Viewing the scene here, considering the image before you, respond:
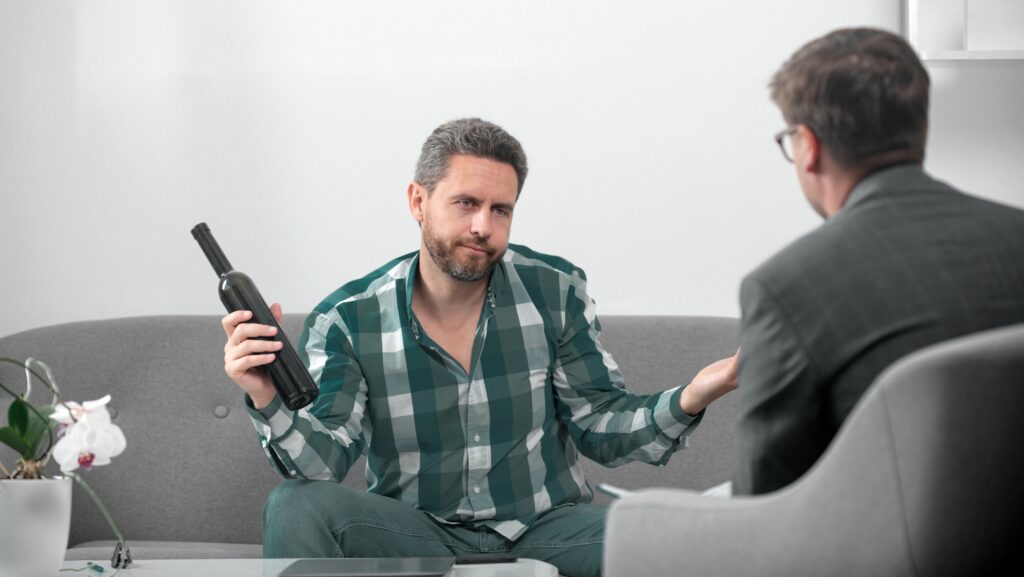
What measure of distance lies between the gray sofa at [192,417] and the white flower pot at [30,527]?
2.72ft

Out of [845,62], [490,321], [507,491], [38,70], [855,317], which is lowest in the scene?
[507,491]

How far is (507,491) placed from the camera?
1997 millimetres

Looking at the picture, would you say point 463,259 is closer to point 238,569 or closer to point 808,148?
point 238,569

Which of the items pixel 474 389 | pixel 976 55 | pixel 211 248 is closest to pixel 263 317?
pixel 211 248

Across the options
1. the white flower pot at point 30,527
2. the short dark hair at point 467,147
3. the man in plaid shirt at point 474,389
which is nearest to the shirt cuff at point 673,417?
the man in plaid shirt at point 474,389

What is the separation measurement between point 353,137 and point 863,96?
1.67 m

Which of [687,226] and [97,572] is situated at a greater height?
[687,226]

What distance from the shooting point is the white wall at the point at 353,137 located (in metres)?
2.61

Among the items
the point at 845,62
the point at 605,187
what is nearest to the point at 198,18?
the point at 605,187

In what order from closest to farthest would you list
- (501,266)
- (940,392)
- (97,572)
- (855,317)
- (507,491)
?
1. (940,392)
2. (855,317)
3. (97,572)
4. (507,491)
5. (501,266)

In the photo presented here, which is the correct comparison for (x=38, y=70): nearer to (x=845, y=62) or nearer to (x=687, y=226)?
(x=687, y=226)

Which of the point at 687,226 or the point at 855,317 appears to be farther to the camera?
the point at 687,226

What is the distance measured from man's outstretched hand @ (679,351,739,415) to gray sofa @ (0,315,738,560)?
0.61 meters

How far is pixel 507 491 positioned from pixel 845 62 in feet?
3.62
